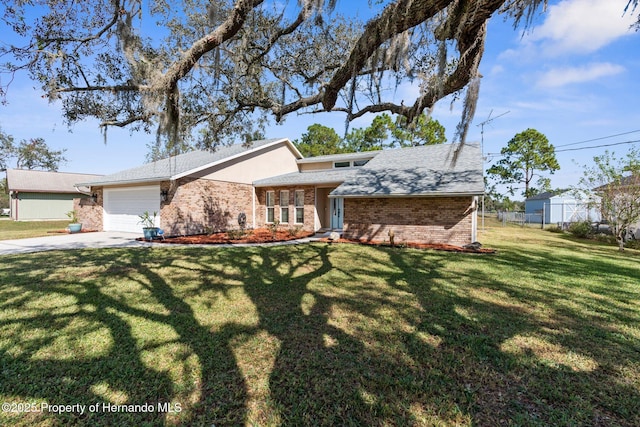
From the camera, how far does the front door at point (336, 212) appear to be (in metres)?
15.1

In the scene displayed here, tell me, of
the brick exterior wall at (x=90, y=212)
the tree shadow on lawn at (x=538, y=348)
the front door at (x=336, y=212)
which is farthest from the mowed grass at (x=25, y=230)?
the tree shadow on lawn at (x=538, y=348)

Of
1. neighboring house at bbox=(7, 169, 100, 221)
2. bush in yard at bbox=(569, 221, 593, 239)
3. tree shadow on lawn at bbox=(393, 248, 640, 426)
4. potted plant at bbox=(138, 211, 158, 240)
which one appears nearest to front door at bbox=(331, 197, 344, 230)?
potted plant at bbox=(138, 211, 158, 240)

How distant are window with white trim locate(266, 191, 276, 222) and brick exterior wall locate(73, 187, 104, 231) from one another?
357 inches

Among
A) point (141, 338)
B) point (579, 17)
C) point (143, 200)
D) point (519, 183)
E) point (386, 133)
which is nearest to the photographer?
point (141, 338)

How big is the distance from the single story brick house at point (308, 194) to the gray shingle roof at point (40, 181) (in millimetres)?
13891

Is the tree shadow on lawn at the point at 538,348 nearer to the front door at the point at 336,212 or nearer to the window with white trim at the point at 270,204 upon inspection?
the front door at the point at 336,212

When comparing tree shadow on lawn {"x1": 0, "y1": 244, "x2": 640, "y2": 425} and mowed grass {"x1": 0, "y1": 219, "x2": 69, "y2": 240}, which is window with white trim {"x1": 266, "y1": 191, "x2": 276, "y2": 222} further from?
mowed grass {"x1": 0, "y1": 219, "x2": 69, "y2": 240}

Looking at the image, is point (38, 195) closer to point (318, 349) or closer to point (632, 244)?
point (318, 349)

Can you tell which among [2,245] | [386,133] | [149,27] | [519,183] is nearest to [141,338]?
[149,27]

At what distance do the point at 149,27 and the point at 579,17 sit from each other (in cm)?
856

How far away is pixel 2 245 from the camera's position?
10.2m

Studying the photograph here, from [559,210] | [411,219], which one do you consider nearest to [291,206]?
[411,219]

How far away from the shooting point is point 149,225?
13.0 metres

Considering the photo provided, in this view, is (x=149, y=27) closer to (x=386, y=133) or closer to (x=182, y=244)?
(x=182, y=244)
